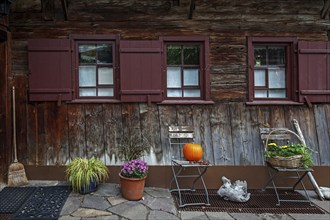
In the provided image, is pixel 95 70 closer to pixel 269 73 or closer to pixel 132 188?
pixel 132 188

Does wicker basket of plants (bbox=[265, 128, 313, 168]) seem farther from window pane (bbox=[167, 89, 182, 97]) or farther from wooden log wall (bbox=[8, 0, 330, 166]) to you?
window pane (bbox=[167, 89, 182, 97])

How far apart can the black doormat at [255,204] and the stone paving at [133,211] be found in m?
0.11

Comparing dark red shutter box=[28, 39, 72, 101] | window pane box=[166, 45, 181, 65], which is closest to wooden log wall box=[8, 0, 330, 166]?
dark red shutter box=[28, 39, 72, 101]

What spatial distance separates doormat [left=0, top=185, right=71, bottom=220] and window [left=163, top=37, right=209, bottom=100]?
2211mm

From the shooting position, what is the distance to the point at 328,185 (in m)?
4.46

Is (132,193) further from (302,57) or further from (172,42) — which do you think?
(302,57)

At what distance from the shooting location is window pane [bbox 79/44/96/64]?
14.9 ft

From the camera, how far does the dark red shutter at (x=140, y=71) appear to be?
4.40 meters

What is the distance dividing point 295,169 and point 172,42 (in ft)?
8.81

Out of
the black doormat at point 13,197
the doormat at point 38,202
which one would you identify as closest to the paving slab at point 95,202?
the doormat at point 38,202

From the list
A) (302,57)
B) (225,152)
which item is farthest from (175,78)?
(302,57)

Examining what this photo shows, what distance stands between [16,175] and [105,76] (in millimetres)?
2047

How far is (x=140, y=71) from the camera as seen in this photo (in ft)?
14.5

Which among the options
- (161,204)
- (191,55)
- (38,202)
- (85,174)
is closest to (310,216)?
(161,204)
